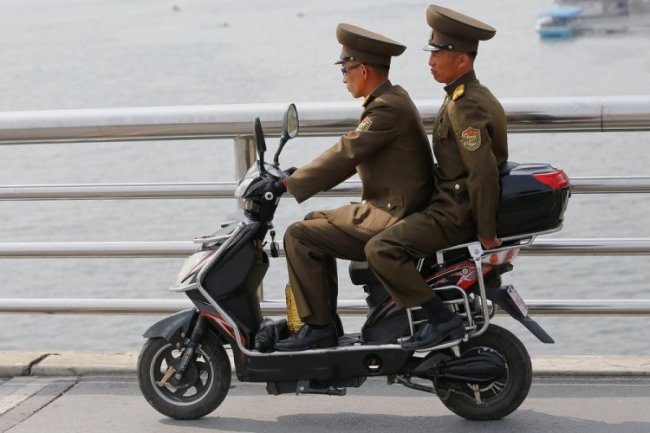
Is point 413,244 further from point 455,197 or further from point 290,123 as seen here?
point 290,123

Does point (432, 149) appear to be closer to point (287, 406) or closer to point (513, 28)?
point (287, 406)

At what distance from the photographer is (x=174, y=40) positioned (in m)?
58.4

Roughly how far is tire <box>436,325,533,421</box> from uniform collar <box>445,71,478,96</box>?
0.83 m

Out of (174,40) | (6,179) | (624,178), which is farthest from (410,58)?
(624,178)

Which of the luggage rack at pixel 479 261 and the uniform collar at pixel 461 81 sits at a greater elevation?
the uniform collar at pixel 461 81

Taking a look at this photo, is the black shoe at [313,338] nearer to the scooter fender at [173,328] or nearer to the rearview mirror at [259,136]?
the scooter fender at [173,328]

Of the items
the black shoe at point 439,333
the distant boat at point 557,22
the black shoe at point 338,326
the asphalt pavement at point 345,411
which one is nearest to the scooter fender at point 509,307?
the black shoe at point 439,333

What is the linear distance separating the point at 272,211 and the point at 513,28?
222 ft

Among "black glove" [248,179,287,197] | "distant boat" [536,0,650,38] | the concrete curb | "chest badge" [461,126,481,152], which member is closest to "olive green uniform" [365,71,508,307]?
"chest badge" [461,126,481,152]

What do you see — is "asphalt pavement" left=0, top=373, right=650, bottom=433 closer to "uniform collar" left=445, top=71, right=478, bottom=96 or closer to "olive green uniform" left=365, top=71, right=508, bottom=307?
"olive green uniform" left=365, top=71, right=508, bottom=307

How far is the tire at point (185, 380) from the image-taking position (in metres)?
4.70

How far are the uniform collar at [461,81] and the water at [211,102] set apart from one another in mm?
1132

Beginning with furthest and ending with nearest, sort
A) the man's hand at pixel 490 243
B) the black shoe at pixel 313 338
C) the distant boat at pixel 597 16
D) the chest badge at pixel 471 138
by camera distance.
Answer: the distant boat at pixel 597 16 → the black shoe at pixel 313 338 → the man's hand at pixel 490 243 → the chest badge at pixel 471 138

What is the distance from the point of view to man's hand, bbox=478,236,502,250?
14.2ft
